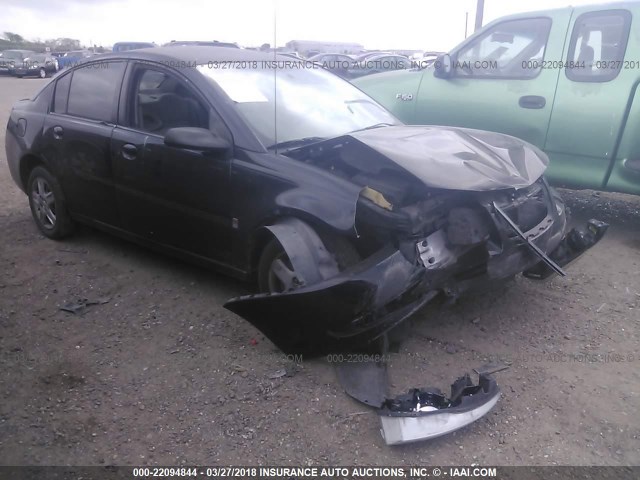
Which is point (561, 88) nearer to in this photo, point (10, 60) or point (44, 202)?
point (44, 202)

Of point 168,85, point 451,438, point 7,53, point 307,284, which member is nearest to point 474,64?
point 168,85

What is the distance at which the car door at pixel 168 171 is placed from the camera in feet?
11.5

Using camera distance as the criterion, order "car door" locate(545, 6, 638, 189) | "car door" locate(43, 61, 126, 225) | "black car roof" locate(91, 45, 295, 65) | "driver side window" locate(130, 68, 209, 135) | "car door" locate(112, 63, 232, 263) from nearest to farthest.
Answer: "car door" locate(112, 63, 232, 263), "driver side window" locate(130, 68, 209, 135), "black car roof" locate(91, 45, 295, 65), "car door" locate(43, 61, 126, 225), "car door" locate(545, 6, 638, 189)

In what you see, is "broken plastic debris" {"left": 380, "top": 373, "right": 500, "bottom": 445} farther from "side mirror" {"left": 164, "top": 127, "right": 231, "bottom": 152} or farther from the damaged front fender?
"side mirror" {"left": 164, "top": 127, "right": 231, "bottom": 152}

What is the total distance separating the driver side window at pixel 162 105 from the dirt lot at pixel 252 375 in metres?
1.12

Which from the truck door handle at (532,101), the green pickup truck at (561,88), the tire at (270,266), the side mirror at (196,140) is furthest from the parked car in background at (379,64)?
the tire at (270,266)

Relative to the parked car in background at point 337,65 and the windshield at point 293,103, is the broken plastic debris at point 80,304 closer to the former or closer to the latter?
the windshield at point 293,103

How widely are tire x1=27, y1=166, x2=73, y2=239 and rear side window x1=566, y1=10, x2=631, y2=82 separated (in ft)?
14.6

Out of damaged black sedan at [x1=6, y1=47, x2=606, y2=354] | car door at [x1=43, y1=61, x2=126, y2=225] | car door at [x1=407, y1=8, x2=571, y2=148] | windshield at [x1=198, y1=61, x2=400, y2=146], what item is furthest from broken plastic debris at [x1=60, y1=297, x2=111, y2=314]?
car door at [x1=407, y1=8, x2=571, y2=148]

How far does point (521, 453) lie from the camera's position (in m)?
2.45

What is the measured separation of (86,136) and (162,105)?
80cm

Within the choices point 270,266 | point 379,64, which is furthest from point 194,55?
point 379,64

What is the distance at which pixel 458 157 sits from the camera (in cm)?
313

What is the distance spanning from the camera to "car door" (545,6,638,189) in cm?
471
